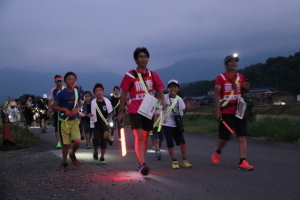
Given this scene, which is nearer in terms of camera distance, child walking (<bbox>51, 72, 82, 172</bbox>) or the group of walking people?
the group of walking people

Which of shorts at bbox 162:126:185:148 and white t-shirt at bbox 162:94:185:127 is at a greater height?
white t-shirt at bbox 162:94:185:127

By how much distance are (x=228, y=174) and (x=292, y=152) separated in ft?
12.4

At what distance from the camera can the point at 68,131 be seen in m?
7.41

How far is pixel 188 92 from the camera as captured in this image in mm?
123812

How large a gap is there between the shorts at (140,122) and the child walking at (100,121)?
6.37 feet

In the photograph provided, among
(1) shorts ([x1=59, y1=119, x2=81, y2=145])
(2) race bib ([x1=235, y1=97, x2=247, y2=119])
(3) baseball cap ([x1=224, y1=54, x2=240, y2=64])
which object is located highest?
(3) baseball cap ([x1=224, y1=54, x2=240, y2=64])

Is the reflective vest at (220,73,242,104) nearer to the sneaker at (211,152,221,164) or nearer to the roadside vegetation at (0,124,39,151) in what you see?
the sneaker at (211,152,221,164)

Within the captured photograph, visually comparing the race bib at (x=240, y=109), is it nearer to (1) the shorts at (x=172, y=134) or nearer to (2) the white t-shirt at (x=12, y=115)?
(1) the shorts at (x=172, y=134)

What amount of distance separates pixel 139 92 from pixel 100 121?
2299mm

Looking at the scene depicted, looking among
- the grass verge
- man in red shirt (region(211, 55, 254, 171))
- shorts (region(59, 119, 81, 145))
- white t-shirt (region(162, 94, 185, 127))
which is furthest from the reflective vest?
the grass verge

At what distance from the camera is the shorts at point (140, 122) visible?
21.3ft

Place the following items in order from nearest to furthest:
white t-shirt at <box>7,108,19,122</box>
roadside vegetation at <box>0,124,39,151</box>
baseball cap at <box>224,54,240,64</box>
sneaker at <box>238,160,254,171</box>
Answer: sneaker at <box>238,160,254,171</box> → baseball cap at <box>224,54,240,64</box> → roadside vegetation at <box>0,124,39,151</box> → white t-shirt at <box>7,108,19,122</box>

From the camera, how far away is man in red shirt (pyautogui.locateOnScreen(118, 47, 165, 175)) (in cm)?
648

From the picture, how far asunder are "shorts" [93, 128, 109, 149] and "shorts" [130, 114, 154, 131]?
2.05 meters
